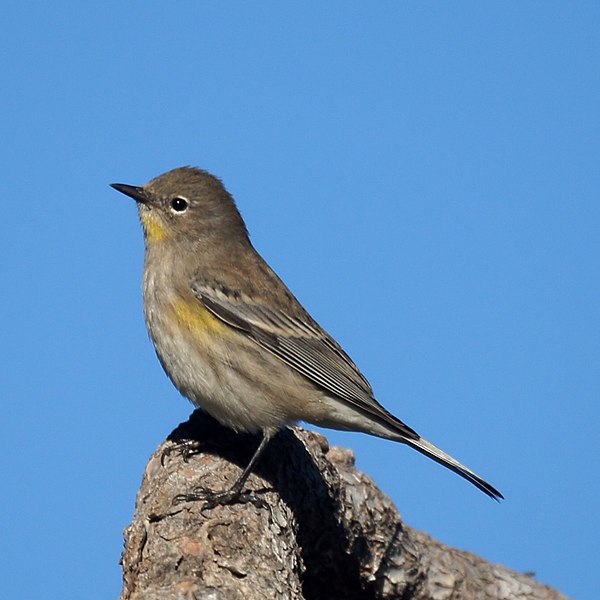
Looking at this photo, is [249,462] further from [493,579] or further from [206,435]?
[493,579]

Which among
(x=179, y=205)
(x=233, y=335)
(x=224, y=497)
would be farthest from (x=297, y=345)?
(x=224, y=497)

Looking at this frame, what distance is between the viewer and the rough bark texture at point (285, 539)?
20.7 ft

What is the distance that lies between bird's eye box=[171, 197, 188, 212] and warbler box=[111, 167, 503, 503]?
13mm

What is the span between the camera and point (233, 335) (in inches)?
351

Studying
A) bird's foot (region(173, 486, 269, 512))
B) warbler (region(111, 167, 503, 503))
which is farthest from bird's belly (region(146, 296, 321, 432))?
bird's foot (region(173, 486, 269, 512))

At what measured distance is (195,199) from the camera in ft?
32.0

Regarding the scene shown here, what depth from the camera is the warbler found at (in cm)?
859

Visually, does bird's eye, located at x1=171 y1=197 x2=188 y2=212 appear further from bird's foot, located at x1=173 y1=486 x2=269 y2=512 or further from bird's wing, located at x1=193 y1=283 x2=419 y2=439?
bird's foot, located at x1=173 y1=486 x2=269 y2=512

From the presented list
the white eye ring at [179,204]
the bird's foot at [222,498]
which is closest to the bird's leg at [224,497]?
the bird's foot at [222,498]

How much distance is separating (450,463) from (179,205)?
3.26 meters

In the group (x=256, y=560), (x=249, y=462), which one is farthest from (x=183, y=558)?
(x=249, y=462)

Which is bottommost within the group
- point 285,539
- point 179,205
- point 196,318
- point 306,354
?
point 285,539

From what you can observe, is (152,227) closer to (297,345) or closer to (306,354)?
(297,345)

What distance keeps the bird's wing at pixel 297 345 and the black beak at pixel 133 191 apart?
3.56 feet
